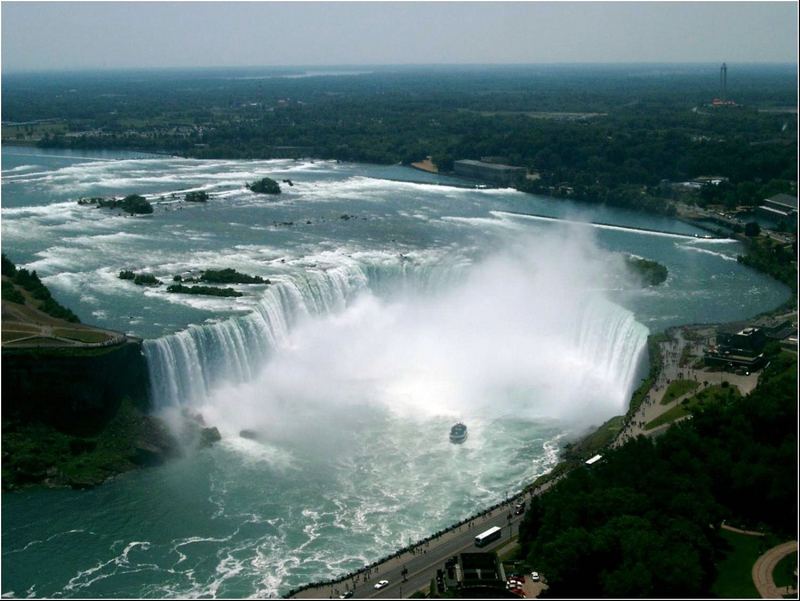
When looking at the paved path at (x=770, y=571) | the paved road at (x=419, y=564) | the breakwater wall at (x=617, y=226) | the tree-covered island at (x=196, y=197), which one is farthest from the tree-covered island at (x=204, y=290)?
the breakwater wall at (x=617, y=226)

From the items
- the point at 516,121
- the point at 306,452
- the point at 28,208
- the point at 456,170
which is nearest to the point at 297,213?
the point at 28,208

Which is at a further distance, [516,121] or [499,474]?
[516,121]

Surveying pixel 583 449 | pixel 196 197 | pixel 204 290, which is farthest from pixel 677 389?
pixel 196 197

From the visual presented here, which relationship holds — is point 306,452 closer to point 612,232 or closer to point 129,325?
point 129,325

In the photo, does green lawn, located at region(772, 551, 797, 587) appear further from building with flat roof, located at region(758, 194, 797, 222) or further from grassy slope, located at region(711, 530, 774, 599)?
building with flat roof, located at region(758, 194, 797, 222)

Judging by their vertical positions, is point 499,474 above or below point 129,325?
below

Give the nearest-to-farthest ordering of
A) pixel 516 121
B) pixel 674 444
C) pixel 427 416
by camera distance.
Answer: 1. pixel 674 444
2. pixel 427 416
3. pixel 516 121
